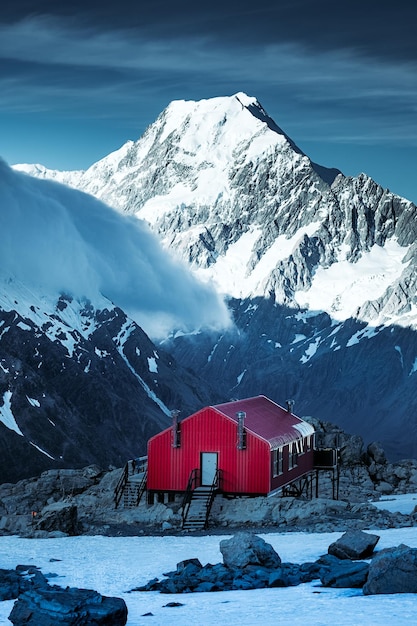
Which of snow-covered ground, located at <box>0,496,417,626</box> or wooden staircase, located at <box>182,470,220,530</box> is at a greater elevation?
wooden staircase, located at <box>182,470,220,530</box>

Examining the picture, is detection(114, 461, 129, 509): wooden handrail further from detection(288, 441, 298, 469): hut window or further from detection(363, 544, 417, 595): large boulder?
detection(363, 544, 417, 595): large boulder

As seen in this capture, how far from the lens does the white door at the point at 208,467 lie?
56.2 meters

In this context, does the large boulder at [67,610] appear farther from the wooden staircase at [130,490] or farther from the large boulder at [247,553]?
the wooden staircase at [130,490]

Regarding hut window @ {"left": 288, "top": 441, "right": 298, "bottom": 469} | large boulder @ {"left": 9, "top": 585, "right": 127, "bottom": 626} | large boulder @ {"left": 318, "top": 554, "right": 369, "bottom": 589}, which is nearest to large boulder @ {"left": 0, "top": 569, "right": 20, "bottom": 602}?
large boulder @ {"left": 9, "top": 585, "right": 127, "bottom": 626}

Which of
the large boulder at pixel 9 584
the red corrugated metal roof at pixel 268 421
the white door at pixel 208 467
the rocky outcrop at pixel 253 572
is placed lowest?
the large boulder at pixel 9 584

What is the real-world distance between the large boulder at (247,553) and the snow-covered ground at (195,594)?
6.50ft

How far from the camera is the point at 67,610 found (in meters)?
22.5

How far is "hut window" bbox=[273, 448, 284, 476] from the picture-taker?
187 ft

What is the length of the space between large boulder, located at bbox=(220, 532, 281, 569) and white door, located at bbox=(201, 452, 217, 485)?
23.4m

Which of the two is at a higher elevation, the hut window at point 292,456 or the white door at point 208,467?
the hut window at point 292,456

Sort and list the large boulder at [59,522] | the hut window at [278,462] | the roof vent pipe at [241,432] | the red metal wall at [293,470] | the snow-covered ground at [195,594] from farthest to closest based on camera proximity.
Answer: the red metal wall at [293,470] < the hut window at [278,462] < the roof vent pipe at [241,432] < the large boulder at [59,522] < the snow-covered ground at [195,594]

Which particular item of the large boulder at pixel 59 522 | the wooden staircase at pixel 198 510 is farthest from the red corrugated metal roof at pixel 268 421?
the large boulder at pixel 59 522

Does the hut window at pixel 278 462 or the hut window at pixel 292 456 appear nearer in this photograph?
the hut window at pixel 278 462

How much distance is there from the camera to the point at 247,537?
32594mm
